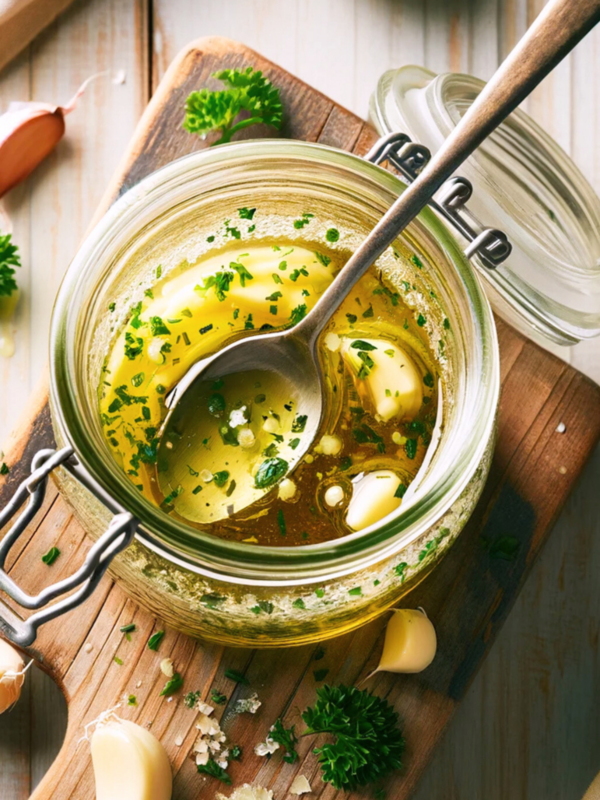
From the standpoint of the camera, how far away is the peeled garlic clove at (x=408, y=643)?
0.81 meters

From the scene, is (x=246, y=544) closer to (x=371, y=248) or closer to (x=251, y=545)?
(x=251, y=545)

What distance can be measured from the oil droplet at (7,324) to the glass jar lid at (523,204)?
1.72 feet

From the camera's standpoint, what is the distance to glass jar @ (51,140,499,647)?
57 centimetres

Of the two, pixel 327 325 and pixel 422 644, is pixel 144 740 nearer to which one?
pixel 422 644

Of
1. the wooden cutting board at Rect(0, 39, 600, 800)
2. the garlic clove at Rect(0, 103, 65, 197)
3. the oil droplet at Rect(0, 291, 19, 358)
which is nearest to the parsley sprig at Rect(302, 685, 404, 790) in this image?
the wooden cutting board at Rect(0, 39, 600, 800)

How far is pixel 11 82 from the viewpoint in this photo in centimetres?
107

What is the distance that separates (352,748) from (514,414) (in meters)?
0.39

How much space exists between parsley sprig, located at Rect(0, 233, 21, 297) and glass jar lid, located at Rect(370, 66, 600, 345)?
490mm

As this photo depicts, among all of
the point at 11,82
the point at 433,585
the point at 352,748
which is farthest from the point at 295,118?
the point at 352,748

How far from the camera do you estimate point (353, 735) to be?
808mm

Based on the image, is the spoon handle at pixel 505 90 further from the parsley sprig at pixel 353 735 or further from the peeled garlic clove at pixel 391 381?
the parsley sprig at pixel 353 735

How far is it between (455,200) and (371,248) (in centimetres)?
16

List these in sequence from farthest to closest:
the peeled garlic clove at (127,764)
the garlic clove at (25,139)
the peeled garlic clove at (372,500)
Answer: the garlic clove at (25,139) → the peeled garlic clove at (127,764) → the peeled garlic clove at (372,500)

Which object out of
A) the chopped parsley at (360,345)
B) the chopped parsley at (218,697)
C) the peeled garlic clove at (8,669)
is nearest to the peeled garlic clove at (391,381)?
the chopped parsley at (360,345)
